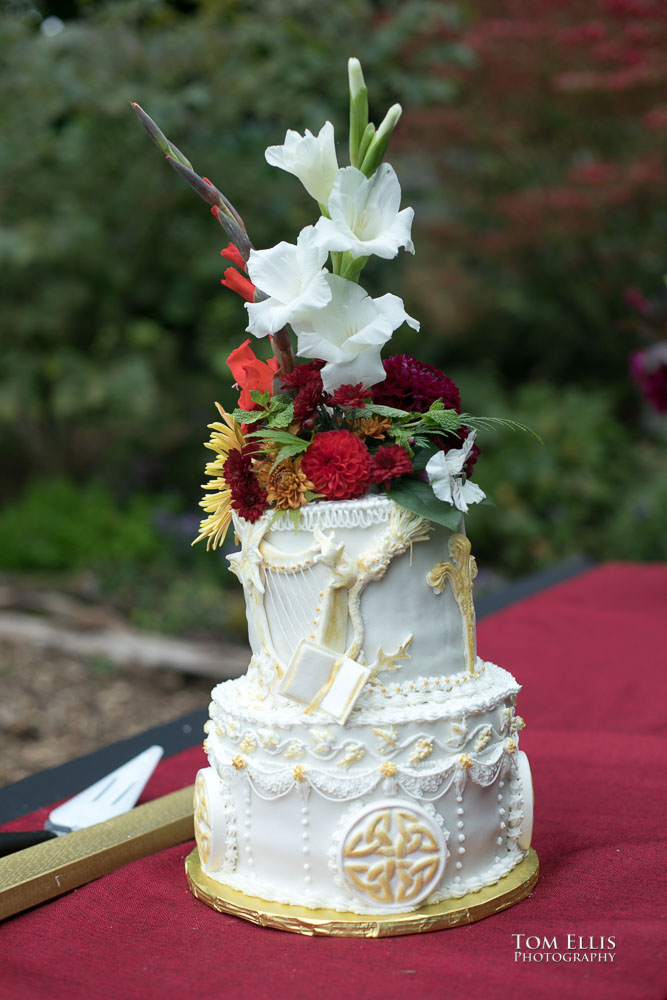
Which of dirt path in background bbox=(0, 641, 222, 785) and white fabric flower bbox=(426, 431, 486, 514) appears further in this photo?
dirt path in background bbox=(0, 641, 222, 785)

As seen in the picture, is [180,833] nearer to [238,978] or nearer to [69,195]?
[238,978]

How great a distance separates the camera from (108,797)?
167 centimetres

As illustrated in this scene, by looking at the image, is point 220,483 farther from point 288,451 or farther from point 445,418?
point 445,418

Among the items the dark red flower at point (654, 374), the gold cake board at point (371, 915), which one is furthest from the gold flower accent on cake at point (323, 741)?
the dark red flower at point (654, 374)

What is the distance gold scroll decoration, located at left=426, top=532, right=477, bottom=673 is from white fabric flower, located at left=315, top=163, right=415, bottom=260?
41cm

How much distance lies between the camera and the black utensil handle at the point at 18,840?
4.87 feet

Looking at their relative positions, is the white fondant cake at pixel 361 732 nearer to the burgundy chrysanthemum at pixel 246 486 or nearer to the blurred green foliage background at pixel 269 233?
the burgundy chrysanthemum at pixel 246 486

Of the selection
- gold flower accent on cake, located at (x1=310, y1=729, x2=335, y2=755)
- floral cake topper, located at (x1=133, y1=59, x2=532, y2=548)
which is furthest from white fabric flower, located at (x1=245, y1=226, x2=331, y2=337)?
gold flower accent on cake, located at (x1=310, y1=729, x2=335, y2=755)

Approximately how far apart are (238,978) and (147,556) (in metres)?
3.82

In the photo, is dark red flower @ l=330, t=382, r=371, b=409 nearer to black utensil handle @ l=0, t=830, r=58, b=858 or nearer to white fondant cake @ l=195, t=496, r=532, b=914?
white fondant cake @ l=195, t=496, r=532, b=914

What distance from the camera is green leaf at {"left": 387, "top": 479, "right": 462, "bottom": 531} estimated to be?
1284 mm

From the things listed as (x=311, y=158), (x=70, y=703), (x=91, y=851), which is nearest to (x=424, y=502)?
(x=311, y=158)

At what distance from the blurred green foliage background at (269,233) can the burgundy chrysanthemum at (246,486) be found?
307 cm

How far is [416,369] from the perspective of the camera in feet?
4.49
